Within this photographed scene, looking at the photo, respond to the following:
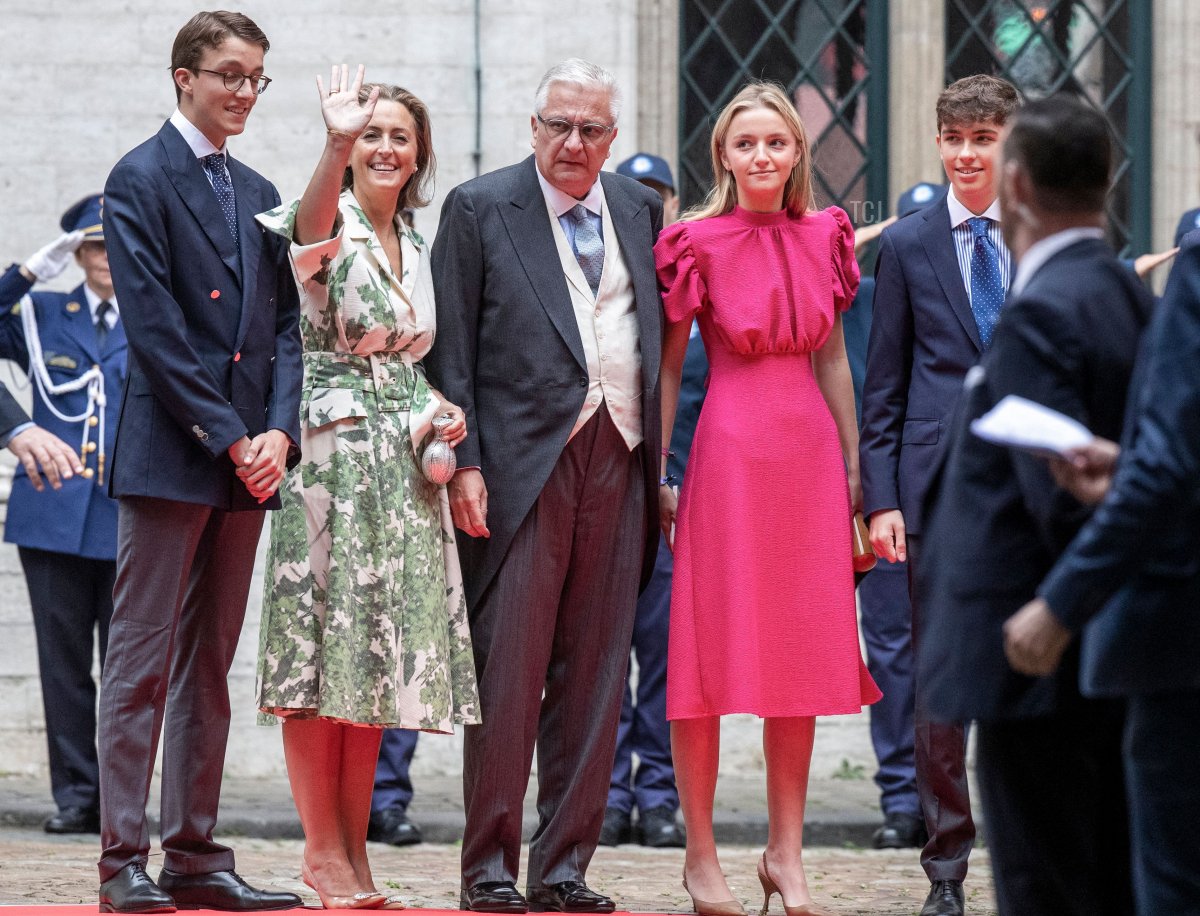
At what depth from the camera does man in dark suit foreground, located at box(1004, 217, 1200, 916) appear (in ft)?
9.91

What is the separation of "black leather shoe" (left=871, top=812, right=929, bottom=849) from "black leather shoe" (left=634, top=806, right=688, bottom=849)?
0.79 metres

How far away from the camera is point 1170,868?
311 cm

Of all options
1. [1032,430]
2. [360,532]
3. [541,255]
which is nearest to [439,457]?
[360,532]

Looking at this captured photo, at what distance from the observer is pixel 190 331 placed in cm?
516

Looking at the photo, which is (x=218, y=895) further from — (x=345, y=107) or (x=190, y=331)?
(x=345, y=107)

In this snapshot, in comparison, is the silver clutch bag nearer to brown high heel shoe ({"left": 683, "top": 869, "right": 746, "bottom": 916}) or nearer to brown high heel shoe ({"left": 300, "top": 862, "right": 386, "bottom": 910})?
brown high heel shoe ({"left": 300, "top": 862, "right": 386, "bottom": 910})

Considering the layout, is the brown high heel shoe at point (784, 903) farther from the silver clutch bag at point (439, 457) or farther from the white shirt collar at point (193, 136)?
the white shirt collar at point (193, 136)

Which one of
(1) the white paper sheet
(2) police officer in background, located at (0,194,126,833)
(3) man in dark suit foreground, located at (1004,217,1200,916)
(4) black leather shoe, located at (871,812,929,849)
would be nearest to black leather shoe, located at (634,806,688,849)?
(4) black leather shoe, located at (871,812,929,849)

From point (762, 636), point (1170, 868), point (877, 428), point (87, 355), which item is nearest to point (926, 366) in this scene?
point (877, 428)

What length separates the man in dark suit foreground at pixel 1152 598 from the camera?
3.02m

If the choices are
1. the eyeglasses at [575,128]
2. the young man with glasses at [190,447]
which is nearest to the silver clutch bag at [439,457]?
the young man with glasses at [190,447]

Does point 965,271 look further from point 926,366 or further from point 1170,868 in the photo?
point 1170,868

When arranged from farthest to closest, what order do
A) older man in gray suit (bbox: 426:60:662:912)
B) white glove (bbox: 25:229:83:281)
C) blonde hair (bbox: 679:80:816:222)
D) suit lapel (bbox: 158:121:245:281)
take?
1. white glove (bbox: 25:229:83:281)
2. blonde hair (bbox: 679:80:816:222)
3. older man in gray suit (bbox: 426:60:662:912)
4. suit lapel (bbox: 158:121:245:281)

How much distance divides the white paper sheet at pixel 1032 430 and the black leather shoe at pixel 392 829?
4.76 metres
